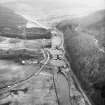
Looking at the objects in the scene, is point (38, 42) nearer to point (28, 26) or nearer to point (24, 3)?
point (28, 26)

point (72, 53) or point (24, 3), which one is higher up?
point (24, 3)

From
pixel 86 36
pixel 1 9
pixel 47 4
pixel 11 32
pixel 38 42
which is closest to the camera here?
pixel 86 36

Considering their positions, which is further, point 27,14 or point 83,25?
point 27,14

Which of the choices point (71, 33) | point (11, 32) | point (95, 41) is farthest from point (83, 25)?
point (11, 32)

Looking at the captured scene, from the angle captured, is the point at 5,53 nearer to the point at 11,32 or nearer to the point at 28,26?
the point at 11,32

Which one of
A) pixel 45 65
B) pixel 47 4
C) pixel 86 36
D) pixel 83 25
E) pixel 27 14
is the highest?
pixel 47 4

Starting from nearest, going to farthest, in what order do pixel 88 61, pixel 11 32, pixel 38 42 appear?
pixel 88 61
pixel 38 42
pixel 11 32
